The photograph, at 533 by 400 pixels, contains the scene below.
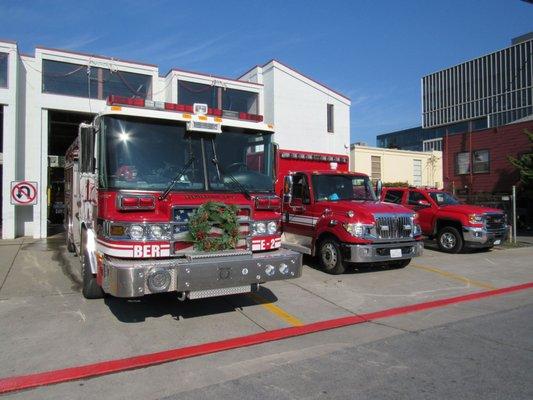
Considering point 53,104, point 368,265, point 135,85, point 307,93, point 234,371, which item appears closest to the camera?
point 234,371

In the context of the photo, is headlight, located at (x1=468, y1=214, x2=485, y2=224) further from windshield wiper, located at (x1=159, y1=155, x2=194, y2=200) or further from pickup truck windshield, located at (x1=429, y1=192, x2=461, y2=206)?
windshield wiper, located at (x1=159, y1=155, x2=194, y2=200)

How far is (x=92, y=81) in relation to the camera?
16.0 m

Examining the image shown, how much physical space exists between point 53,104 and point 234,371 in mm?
13601

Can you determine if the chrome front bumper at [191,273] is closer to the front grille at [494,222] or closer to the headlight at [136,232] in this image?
the headlight at [136,232]

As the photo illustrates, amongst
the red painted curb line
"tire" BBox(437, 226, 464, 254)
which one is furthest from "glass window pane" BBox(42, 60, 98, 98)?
the red painted curb line

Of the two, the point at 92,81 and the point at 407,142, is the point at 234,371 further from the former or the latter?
the point at 407,142

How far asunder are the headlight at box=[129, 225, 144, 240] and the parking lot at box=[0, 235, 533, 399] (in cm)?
127

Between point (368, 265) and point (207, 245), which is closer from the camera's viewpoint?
point (207, 245)

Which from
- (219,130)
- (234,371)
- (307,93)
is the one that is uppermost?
(307,93)

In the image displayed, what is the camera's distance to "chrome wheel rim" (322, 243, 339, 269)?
984 cm

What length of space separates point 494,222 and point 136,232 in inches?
438

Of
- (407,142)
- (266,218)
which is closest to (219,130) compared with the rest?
(266,218)

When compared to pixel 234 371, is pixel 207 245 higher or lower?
higher

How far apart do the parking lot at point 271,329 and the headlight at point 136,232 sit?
1268 millimetres
